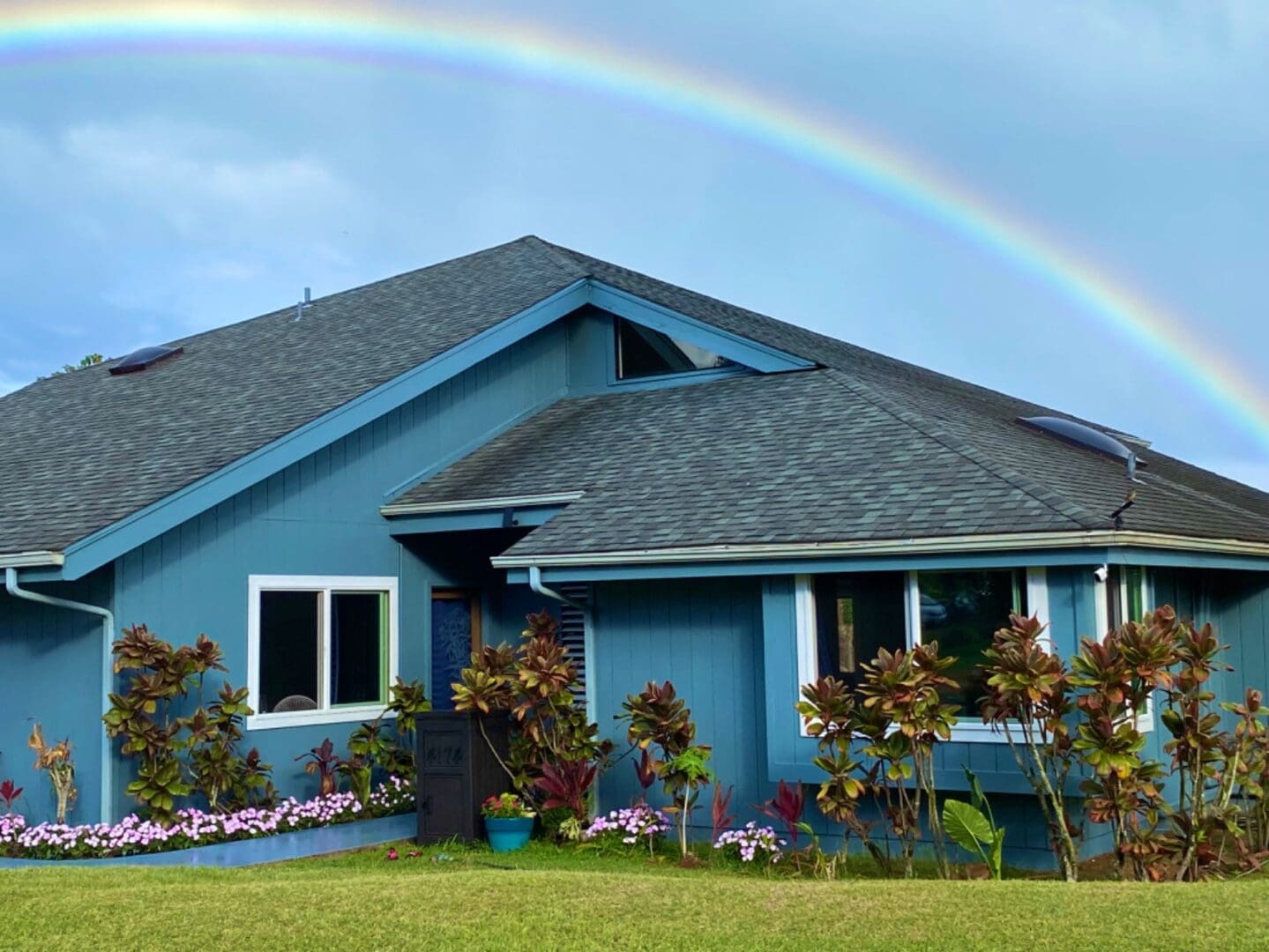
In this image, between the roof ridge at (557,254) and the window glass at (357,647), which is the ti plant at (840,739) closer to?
the window glass at (357,647)

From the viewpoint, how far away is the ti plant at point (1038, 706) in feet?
27.9

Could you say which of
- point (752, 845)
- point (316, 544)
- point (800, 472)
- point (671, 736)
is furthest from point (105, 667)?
point (800, 472)

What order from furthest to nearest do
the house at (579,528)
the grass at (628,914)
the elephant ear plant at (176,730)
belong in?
the elephant ear plant at (176,730), the house at (579,528), the grass at (628,914)

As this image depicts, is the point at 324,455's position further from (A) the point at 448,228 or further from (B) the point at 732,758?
(A) the point at 448,228

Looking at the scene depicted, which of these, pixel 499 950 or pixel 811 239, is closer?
pixel 499 950

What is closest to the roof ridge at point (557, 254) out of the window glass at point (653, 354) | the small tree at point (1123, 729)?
the window glass at point (653, 354)

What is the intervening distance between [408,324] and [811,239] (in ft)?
38.1

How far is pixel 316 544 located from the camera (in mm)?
12438

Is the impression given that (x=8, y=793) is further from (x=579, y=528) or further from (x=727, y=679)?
(x=727, y=679)

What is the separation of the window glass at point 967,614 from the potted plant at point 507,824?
3648 mm

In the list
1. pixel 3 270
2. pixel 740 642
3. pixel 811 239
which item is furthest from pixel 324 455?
pixel 3 270

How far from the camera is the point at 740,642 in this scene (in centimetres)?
1097

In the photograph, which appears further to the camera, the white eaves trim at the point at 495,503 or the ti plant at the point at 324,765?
the white eaves trim at the point at 495,503

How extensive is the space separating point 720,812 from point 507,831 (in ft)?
Result: 6.05
